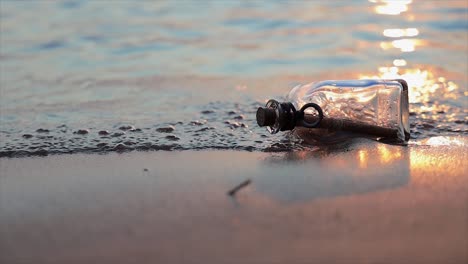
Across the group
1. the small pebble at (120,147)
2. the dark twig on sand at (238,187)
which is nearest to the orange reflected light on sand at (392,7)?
the small pebble at (120,147)

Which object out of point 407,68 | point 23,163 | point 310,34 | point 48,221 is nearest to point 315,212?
point 48,221

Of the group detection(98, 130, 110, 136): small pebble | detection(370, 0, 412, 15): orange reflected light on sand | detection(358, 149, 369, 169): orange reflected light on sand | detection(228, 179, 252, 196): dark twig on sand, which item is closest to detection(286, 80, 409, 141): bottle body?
detection(358, 149, 369, 169): orange reflected light on sand

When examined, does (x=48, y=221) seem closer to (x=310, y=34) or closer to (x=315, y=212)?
(x=315, y=212)

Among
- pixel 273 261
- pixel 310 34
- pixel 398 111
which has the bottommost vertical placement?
pixel 273 261

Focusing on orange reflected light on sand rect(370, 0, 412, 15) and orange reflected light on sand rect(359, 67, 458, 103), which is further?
orange reflected light on sand rect(370, 0, 412, 15)

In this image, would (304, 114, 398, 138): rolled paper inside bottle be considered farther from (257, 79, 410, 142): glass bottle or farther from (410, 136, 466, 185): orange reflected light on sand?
Result: (410, 136, 466, 185): orange reflected light on sand

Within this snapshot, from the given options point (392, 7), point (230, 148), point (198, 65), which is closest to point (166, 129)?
point (230, 148)

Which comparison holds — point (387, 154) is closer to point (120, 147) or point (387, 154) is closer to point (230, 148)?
point (230, 148)
